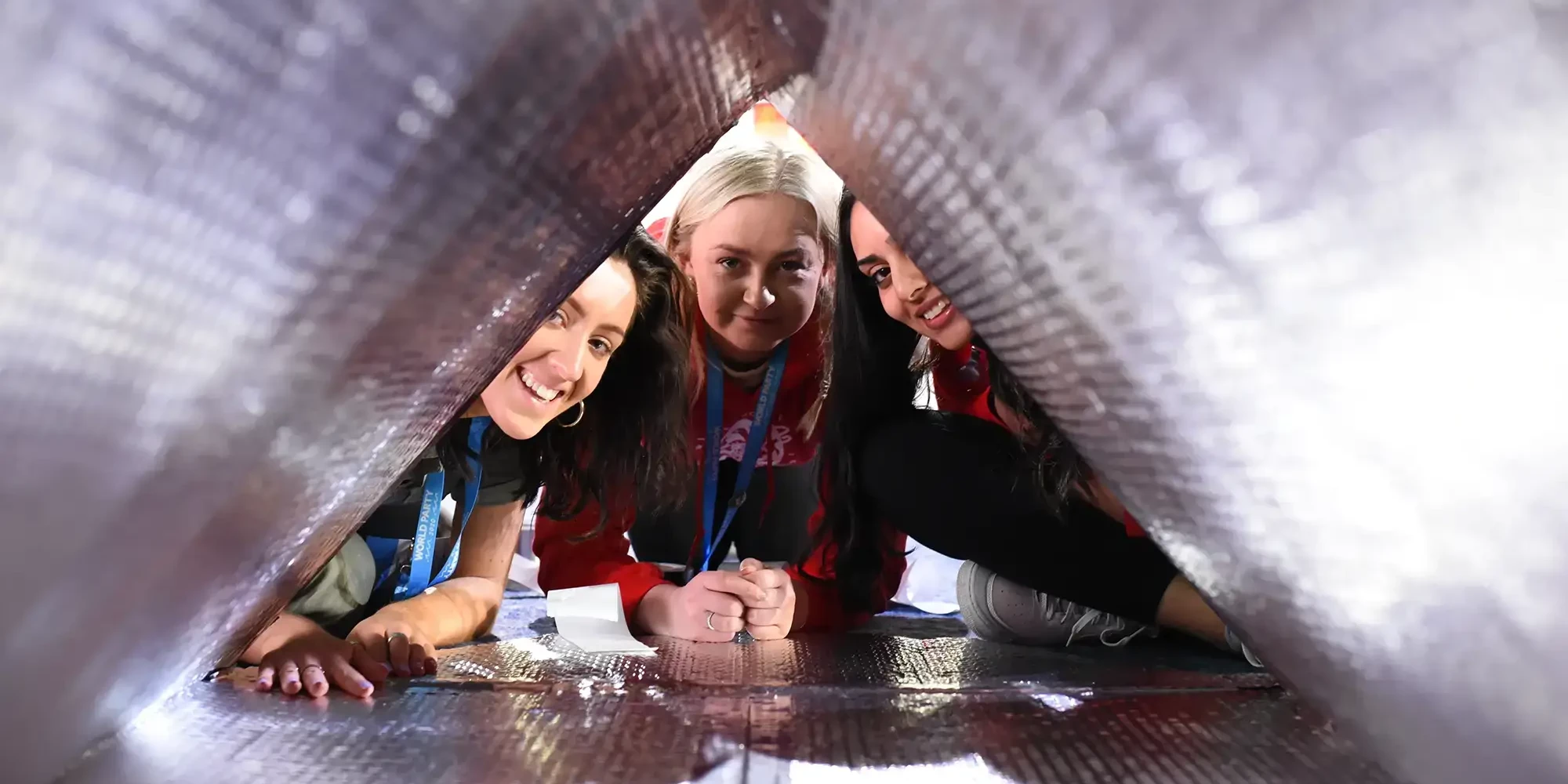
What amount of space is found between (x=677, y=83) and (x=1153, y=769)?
368mm

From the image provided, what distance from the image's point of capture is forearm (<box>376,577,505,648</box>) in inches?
34.4

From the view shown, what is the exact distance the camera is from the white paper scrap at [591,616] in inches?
34.3

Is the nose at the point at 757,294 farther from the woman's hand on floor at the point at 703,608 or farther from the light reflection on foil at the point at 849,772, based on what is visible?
the light reflection on foil at the point at 849,772

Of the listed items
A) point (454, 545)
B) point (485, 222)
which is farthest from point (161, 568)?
point (454, 545)

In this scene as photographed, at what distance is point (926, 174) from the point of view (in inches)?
16.0

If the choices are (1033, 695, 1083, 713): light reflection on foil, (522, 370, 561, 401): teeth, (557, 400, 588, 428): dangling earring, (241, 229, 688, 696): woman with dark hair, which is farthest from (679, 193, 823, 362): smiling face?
(1033, 695, 1083, 713): light reflection on foil

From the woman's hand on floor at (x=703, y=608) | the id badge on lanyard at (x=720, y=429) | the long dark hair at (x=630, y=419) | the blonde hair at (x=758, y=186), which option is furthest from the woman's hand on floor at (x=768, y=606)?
the blonde hair at (x=758, y=186)

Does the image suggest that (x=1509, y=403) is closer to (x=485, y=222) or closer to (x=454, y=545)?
(x=485, y=222)

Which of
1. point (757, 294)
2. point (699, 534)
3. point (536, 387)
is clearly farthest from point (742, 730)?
point (699, 534)

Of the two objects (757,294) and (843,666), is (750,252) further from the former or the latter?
(843,666)

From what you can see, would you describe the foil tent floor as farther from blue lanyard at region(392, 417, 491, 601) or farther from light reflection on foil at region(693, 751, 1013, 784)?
blue lanyard at region(392, 417, 491, 601)

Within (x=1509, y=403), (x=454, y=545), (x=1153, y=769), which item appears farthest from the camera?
(x=454, y=545)

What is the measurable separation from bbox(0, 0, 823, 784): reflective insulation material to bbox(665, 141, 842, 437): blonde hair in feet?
2.56

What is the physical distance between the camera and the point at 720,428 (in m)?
1.37
